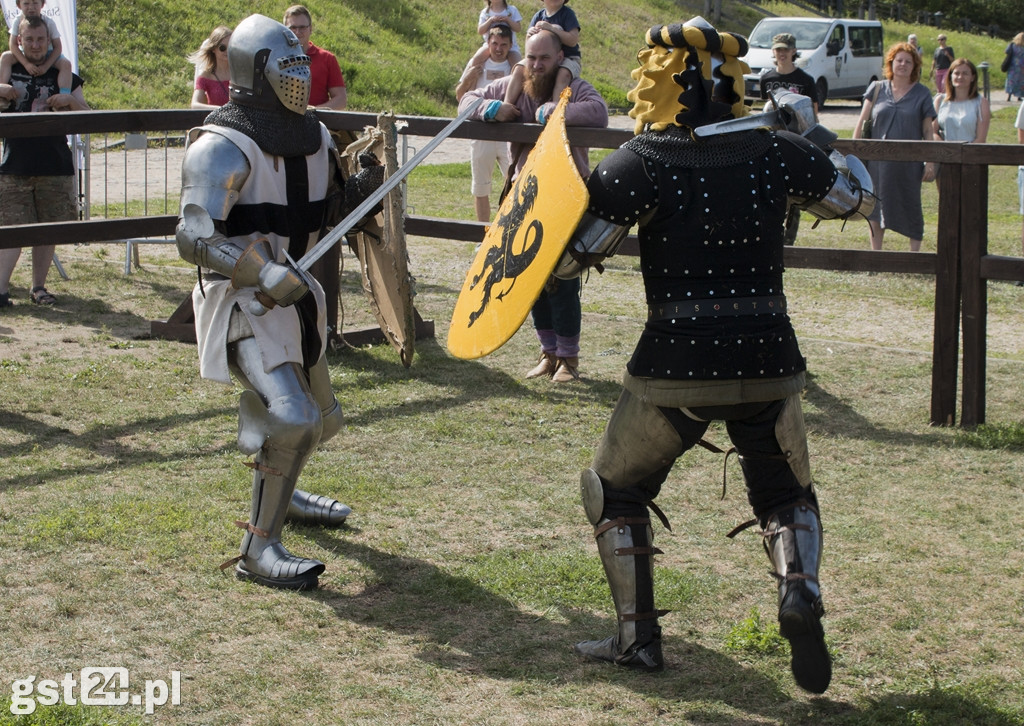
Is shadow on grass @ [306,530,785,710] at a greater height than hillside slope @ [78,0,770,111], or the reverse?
hillside slope @ [78,0,770,111]

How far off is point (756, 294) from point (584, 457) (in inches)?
91.0

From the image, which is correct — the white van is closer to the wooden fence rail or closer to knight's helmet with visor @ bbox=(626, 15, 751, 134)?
the wooden fence rail

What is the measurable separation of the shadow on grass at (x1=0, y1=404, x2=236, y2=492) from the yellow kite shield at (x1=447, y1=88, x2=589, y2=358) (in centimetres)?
241

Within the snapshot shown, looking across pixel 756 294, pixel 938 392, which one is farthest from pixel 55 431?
pixel 938 392

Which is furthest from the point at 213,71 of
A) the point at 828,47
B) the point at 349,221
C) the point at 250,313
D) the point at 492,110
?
the point at 828,47

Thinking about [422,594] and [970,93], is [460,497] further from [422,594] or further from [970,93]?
[970,93]

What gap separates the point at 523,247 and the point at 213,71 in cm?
548

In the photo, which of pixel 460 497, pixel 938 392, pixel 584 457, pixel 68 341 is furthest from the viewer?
pixel 68 341

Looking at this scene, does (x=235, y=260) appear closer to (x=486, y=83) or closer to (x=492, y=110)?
(x=492, y=110)

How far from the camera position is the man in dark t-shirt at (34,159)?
8.06 m

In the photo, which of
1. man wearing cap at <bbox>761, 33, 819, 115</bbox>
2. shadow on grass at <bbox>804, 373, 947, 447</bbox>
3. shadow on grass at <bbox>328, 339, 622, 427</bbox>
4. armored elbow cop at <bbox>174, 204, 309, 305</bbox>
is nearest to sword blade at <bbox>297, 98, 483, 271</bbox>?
armored elbow cop at <bbox>174, 204, 309, 305</bbox>

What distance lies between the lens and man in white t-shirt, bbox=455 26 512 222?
881 centimetres

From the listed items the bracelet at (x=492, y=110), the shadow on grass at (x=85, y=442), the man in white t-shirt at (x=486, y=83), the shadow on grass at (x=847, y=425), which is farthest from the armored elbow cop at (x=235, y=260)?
the man in white t-shirt at (x=486, y=83)

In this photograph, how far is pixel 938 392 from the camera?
6.07m
